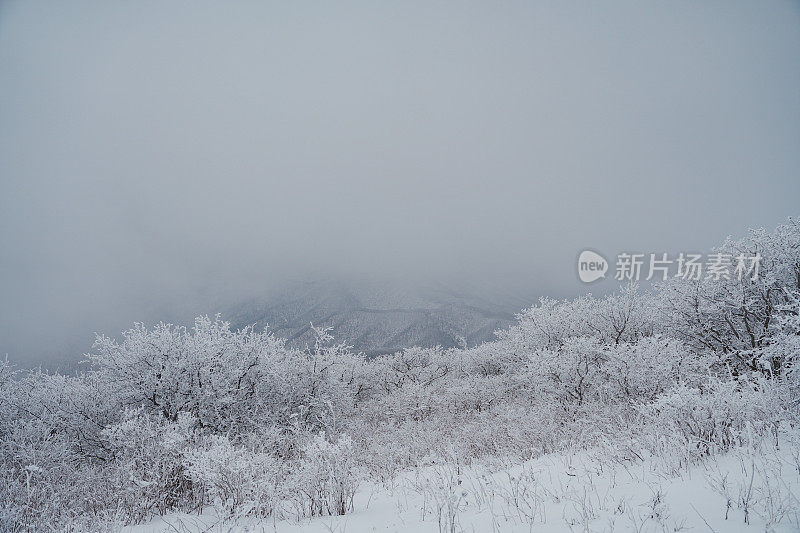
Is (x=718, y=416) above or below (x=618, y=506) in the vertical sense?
above

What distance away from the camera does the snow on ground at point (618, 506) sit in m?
3.24

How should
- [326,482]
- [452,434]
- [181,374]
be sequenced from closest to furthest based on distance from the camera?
[326,482] → [452,434] → [181,374]

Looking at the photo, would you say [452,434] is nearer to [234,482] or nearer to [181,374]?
[234,482]

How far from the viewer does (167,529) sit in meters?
4.69

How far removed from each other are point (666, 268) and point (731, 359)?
14.6 feet

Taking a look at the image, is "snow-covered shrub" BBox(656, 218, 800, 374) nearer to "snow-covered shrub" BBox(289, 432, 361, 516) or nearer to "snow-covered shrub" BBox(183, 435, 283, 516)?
"snow-covered shrub" BBox(289, 432, 361, 516)

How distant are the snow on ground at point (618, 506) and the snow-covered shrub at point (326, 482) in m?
0.27

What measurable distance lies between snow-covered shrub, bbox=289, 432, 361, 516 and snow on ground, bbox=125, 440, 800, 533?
0.90ft

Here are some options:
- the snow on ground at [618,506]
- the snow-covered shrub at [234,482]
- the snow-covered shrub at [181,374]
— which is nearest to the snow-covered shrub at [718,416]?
the snow on ground at [618,506]

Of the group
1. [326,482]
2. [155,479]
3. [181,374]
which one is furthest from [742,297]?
[181,374]

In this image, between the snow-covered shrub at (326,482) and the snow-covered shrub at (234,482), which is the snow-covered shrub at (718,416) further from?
the snow-covered shrub at (234,482)

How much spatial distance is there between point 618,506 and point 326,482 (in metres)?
3.95

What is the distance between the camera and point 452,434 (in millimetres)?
11984

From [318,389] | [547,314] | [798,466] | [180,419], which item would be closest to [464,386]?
[547,314]
